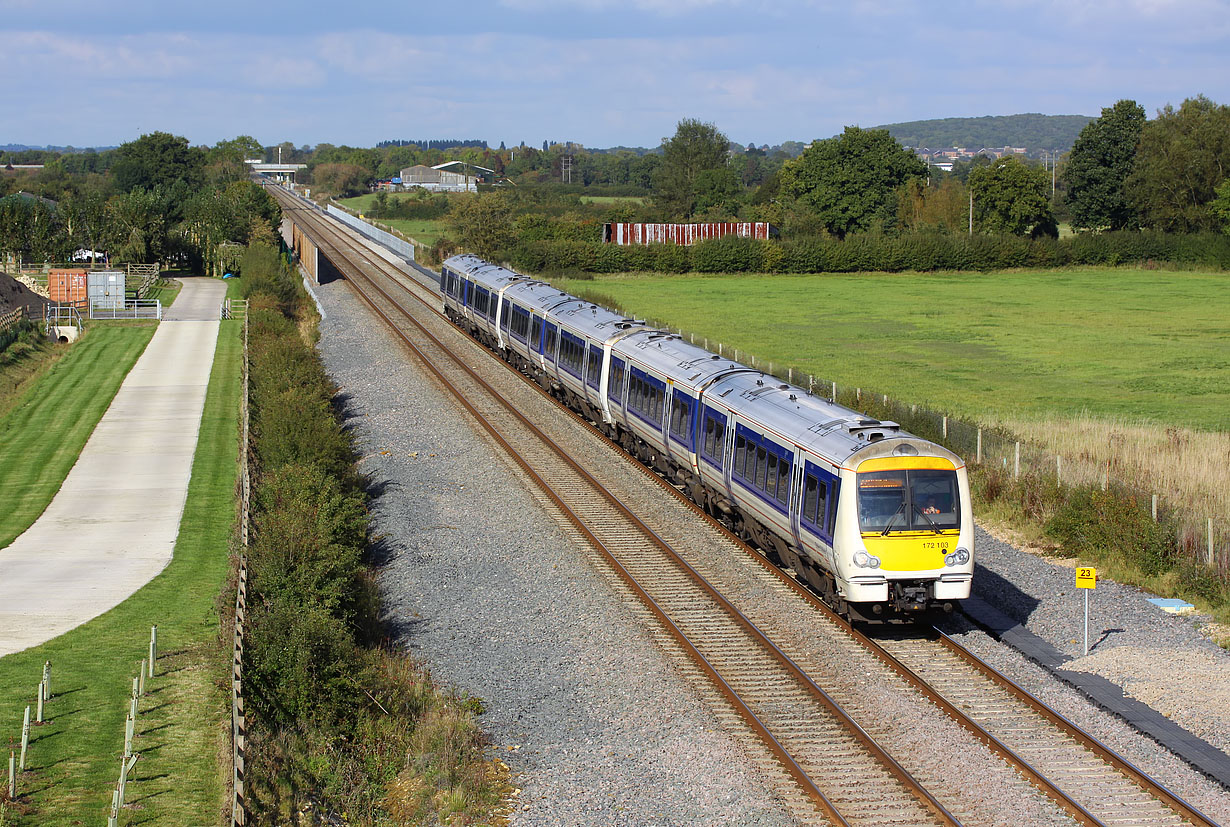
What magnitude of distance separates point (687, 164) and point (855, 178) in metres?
39.8

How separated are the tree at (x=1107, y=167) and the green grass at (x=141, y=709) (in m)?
103

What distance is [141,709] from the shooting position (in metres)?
15.0

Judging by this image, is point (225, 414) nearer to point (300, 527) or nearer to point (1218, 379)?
point (300, 527)

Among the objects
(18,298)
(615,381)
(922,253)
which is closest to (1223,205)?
(922,253)

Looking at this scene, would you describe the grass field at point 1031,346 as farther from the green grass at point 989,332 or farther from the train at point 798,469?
the train at point 798,469

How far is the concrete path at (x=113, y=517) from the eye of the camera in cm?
1945

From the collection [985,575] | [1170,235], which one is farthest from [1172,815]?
[1170,235]

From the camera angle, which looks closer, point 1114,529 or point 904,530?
point 904,530

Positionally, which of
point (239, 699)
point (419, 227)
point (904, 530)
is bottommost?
point (239, 699)

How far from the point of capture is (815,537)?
56.1ft

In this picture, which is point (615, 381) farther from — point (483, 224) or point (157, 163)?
point (157, 163)

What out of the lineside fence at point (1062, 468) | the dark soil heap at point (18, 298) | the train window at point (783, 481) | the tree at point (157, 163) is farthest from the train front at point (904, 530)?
the tree at point (157, 163)

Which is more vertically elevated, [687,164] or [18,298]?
[687,164]

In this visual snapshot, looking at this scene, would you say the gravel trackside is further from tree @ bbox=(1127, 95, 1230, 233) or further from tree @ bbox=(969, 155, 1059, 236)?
tree @ bbox=(1127, 95, 1230, 233)
